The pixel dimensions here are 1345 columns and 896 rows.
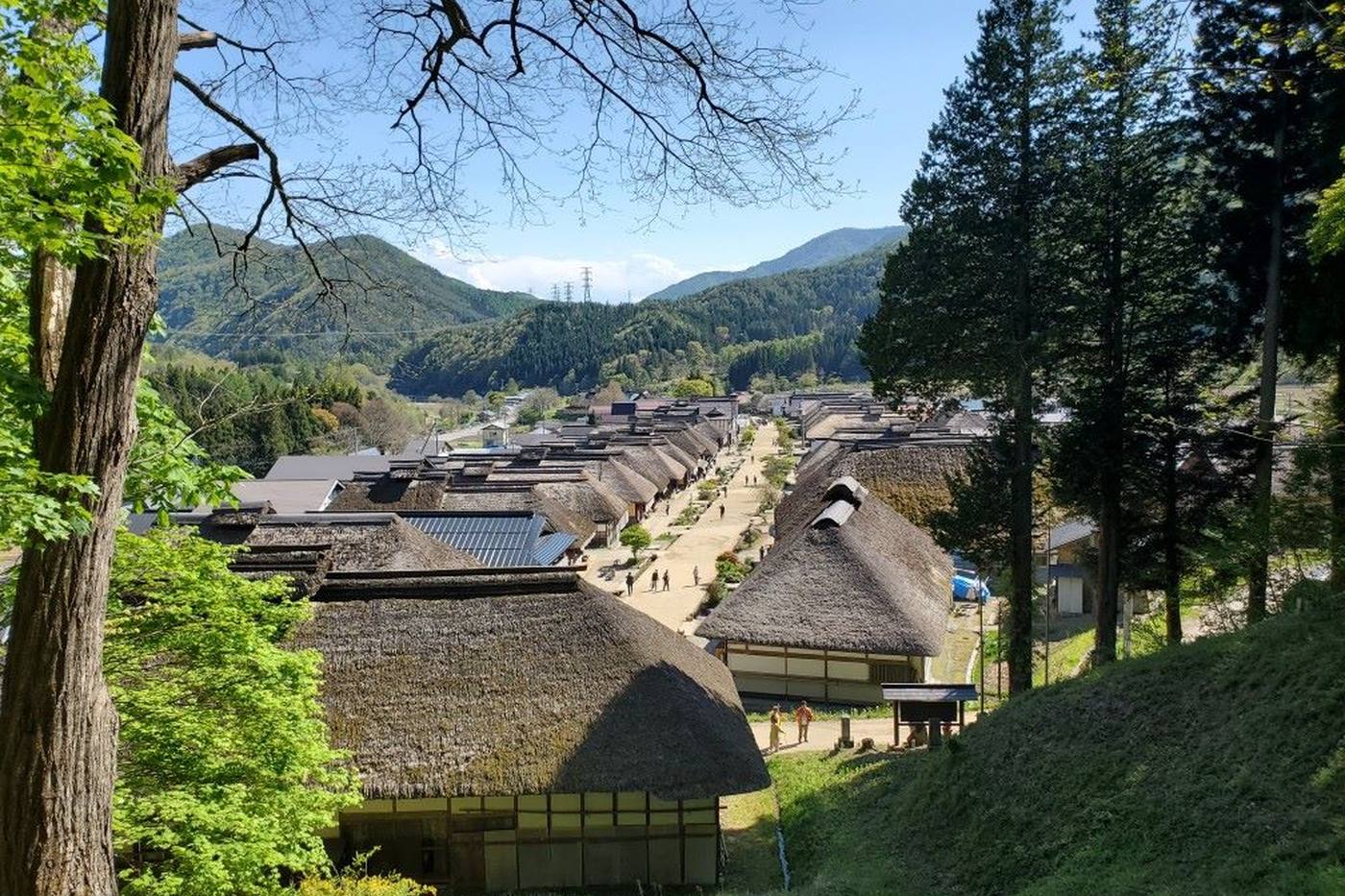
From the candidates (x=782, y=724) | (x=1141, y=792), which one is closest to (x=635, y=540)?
(x=782, y=724)

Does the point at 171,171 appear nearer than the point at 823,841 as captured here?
Yes

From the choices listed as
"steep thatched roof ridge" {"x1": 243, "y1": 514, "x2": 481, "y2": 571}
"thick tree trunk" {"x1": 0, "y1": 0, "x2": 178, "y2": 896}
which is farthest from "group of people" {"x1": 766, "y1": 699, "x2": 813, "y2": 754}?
"thick tree trunk" {"x1": 0, "y1": 0, "x2": 178, "y2": 896}

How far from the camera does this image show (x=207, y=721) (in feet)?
29.7

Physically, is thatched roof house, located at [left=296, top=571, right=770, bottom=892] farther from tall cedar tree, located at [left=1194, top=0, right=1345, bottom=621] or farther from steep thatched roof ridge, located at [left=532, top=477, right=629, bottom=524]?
steep thatched roof ridge, located at [left=532, top=477, right=629, bottom=524]

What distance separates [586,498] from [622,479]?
7664 mm

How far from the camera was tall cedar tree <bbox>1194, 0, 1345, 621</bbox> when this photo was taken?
15.1 m

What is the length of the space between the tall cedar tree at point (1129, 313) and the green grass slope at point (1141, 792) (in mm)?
5815

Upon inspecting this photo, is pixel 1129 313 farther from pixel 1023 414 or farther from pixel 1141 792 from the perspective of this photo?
pixel 1141 792

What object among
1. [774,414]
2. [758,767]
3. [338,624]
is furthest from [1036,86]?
[774,414]

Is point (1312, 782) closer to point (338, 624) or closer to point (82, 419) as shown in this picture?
point (82, 419)

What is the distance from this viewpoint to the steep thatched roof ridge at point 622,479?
51.2 metres

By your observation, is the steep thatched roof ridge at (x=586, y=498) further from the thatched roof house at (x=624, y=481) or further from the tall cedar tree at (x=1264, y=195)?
the tall cedar tree at (x=1264, y=195)

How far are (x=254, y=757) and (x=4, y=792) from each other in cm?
480

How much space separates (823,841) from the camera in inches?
576
